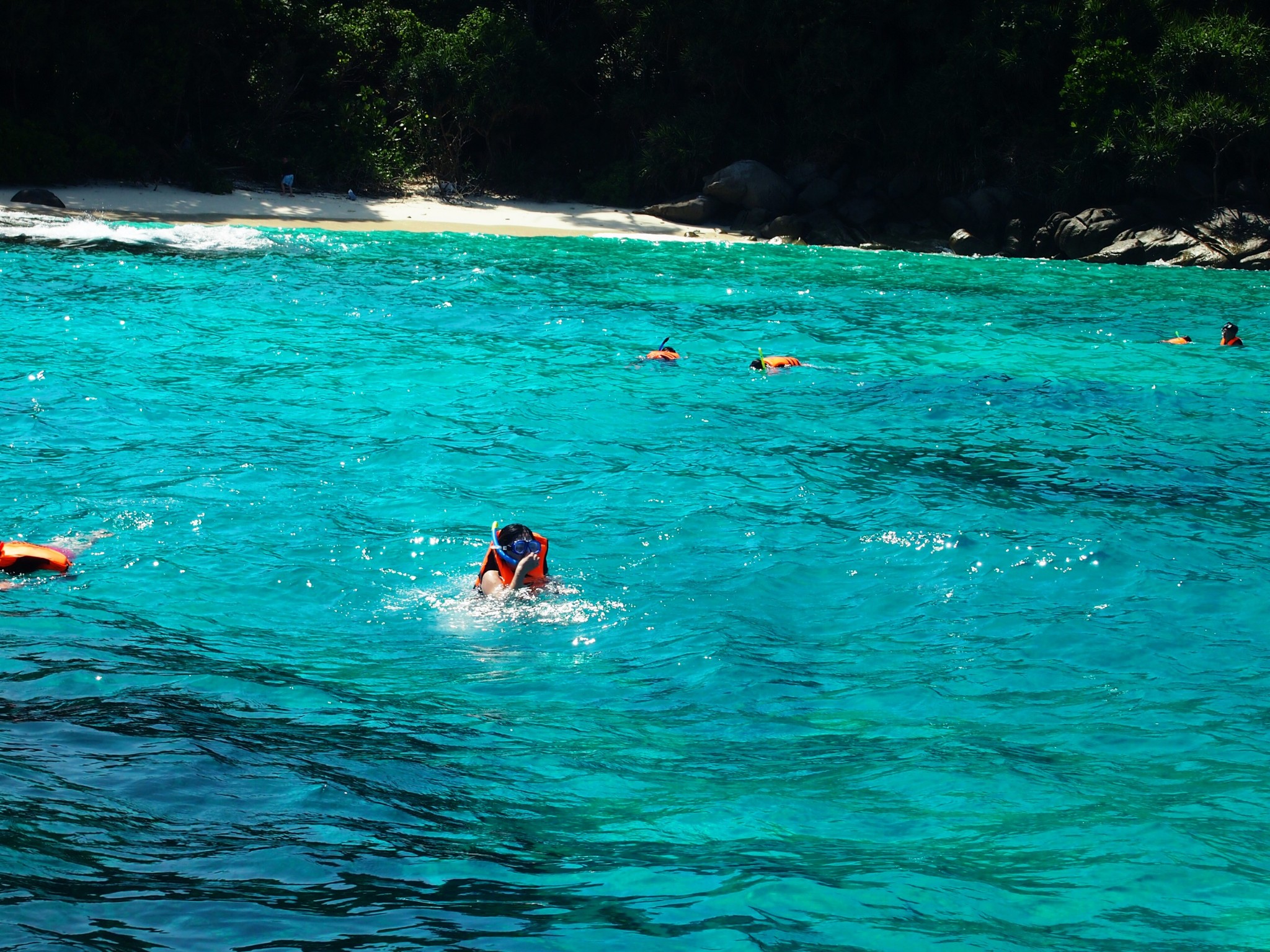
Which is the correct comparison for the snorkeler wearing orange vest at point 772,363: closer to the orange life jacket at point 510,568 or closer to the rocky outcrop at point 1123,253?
the orange life jacket at point 510,568

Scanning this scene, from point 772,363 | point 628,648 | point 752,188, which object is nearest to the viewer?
point 628,648

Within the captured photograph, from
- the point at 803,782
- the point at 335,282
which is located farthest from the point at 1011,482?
the point at 335,282

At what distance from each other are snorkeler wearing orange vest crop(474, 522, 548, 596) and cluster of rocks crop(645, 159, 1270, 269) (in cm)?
2545

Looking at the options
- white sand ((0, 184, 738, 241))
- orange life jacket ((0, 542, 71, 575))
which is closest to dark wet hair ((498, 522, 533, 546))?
orange life jacket ((0, 542, 71, 575))

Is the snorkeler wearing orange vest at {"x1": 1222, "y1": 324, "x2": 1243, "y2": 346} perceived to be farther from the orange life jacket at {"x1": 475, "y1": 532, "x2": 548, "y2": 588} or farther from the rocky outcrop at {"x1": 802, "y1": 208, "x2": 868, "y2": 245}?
the rocky outcrop at {"x1": 802, "y1": 208, "x2": 868, "y2": 245}

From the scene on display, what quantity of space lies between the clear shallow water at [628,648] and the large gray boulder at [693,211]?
59.1ft

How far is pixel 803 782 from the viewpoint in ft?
18.3

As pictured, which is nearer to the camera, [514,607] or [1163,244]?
[514,607]

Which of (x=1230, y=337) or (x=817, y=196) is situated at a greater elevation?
(x=817, y=196)

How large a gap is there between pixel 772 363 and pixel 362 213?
2070cm

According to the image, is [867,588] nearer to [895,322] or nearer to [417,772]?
[417,772]

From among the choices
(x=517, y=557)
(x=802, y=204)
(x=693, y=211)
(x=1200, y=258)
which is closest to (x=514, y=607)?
(x=517, y=557)

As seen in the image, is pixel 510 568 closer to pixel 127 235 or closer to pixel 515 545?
pixel 515 545

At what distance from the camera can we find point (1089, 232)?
29.9 m
